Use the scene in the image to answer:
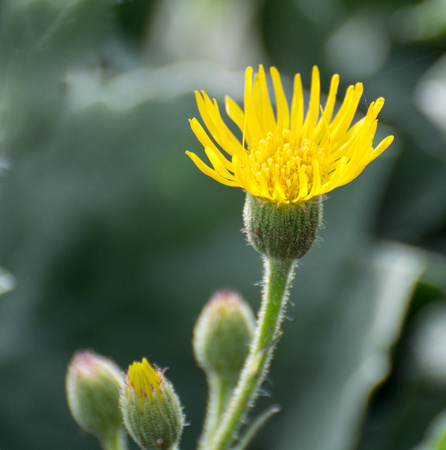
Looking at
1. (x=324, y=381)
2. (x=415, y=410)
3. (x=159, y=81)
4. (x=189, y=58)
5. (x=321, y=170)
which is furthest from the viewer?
(x=189, y=58)

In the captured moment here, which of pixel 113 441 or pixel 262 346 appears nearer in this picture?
pixel 262 346

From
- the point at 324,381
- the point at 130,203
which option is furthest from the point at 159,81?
the point at 324,381

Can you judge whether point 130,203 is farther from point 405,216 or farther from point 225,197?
point 405,216

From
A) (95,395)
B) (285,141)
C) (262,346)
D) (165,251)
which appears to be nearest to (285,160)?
(285,141)

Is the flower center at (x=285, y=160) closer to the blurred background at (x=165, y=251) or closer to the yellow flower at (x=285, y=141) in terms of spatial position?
the yellow flower at (x=285, y=141)

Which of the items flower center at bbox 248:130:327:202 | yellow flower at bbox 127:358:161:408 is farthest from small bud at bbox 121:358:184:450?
flower center at bbox 248:130:327:202

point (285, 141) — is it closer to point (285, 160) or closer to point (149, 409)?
point (285, 160)
